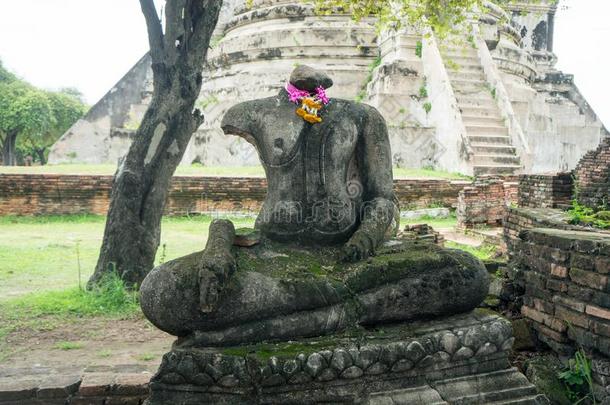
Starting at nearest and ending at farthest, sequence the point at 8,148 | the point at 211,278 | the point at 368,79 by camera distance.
A: the point at 211,278 < the point at 368,79 < the point at 8,148

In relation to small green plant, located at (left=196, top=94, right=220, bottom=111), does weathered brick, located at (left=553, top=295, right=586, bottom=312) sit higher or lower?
lower

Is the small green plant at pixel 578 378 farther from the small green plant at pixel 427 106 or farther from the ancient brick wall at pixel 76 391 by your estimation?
the small green plant at pixel 427 106

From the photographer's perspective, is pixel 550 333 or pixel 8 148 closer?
pixel 550 333

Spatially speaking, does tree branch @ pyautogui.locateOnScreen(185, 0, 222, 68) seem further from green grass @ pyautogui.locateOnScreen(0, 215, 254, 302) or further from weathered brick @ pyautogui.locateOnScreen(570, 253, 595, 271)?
weathered brick @ pyautogui.locateOnScreen(570, 253, 595, 271)

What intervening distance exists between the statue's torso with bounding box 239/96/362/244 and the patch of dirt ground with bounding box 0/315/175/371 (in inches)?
49.2

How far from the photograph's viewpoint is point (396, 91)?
13.5m

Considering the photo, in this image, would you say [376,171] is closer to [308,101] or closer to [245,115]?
[308,101]

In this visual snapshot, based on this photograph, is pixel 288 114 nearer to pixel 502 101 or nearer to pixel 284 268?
pixel 284 268

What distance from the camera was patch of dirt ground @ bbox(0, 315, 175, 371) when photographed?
3.84 meters

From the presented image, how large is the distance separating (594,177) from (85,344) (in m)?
5.76

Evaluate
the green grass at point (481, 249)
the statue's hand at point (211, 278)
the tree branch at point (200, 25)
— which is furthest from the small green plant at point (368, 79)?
the statue's hand at point (211, 278)

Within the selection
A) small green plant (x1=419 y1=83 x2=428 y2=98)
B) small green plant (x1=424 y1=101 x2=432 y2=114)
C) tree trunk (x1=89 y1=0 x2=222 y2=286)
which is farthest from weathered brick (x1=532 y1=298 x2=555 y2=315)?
small green plant (x1=419 y1=83 x2=428 y2=98)

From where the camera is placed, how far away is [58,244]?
800 centimetres

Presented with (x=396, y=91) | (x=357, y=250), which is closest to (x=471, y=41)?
(x=396, y=91)
